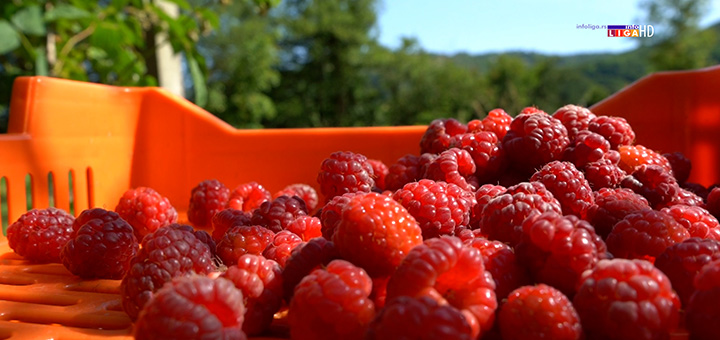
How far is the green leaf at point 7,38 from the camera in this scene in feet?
7.54

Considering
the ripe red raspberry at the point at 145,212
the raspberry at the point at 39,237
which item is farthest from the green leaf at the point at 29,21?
the raspberry at the point at 39,237

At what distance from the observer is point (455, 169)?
4.63 ft

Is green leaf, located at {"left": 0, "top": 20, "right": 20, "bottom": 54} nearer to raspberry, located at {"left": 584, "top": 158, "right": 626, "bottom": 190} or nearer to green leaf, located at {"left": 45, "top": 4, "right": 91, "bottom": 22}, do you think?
green leaf, located at {"left": 45, "top": 4, "right": 91, "bottom": 22}

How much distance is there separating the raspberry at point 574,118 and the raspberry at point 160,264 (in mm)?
969

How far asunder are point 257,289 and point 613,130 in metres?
1.03

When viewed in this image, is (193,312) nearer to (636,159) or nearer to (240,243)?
(240,243)

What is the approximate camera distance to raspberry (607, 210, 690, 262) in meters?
1.03

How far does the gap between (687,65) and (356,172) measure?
56.1 ft

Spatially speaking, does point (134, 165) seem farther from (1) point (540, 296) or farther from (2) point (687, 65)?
(2) point (687, 65)

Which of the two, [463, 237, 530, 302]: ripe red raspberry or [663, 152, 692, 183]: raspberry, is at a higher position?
[663, 152, 692, 183]: raspberry

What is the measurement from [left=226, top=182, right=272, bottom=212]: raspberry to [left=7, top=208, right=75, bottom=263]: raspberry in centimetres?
47

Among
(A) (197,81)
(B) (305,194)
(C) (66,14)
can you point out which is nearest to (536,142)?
(B) (305,194)

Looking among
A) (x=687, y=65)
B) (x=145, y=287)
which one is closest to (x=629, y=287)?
(x=145, y=287)

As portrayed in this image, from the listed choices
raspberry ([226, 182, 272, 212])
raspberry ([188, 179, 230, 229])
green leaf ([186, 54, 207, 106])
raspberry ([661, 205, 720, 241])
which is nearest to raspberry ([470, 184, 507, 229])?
raspberry ([661, 205, 720, 241])
